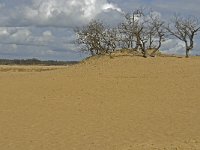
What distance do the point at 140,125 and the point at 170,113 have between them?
250cm

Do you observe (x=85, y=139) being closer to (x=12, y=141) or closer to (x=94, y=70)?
(x=12, y=141)

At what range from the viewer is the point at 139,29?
3566cm

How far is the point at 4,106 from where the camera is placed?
75.7 feet

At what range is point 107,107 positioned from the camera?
867 inches

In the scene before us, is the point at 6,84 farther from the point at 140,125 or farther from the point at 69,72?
the point at 140,125

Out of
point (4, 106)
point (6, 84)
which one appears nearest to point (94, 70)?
point (6, 84)

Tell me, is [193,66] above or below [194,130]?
above

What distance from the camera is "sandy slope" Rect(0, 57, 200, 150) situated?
51.9 ft

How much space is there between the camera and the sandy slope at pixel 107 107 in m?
15.8

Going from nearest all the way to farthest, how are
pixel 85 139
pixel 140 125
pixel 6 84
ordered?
pixel 85 139 < pixel 140 125 < pixel 6 84

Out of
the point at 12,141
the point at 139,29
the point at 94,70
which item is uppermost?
the point at 139,29

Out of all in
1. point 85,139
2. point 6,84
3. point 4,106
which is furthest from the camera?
point 6,84

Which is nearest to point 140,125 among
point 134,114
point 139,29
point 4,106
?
point 134,114

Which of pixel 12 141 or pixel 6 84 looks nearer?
pixel 12 141
